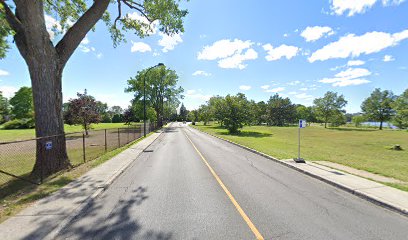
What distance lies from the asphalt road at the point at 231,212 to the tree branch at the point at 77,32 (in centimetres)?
600

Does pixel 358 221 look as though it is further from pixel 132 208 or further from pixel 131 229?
pixel 132 208

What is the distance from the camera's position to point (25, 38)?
25.9ft

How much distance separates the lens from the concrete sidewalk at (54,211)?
3875 mm

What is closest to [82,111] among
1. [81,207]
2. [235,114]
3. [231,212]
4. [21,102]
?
[235,114]

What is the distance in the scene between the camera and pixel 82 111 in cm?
3088

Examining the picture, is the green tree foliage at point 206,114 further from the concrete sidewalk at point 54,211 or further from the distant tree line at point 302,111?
the concrete sidewalk at point 54,211

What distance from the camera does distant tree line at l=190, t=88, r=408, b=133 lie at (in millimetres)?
35594

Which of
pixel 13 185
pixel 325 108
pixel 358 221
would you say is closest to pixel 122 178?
pixel 13 185

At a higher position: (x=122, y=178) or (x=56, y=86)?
(x=56, y=86)

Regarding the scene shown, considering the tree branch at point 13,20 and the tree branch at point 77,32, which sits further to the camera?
the tree branch at point 77,32

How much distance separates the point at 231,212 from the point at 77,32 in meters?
9.43

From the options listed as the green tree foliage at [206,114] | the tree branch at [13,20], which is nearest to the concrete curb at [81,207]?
the tree branch at [13,20]

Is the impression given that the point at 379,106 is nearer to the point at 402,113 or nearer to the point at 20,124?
the point at 402,113

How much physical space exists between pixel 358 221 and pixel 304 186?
249cm
